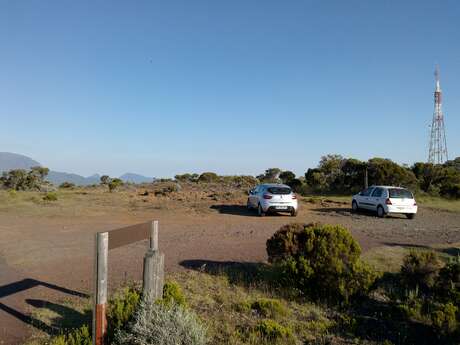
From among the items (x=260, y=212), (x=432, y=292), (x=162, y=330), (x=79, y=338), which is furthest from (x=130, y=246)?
(x=260, y=212)

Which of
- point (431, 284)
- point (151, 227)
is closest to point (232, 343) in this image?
point (151, 227)

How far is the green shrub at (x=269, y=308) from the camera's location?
6012mm

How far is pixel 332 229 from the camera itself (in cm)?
799

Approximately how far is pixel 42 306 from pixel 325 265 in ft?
15.2

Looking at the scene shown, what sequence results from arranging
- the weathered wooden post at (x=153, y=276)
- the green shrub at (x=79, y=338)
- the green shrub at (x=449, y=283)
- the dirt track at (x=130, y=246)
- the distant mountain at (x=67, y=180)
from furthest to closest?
the distant mountain at (x=67, y=180), the dirt track at (x=130, y=246), the green shrub at (x=449, y=283), the weathered wooden post at (x=153, y=276), the green shrub at (x=79, y=338)

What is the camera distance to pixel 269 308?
610 centimetres

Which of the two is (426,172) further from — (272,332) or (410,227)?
(272,332)

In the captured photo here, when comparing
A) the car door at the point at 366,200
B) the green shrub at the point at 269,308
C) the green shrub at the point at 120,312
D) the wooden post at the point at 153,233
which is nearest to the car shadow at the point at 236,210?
the car door at the point at 366,200

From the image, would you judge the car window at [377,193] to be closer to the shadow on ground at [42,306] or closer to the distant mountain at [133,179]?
the shadow on ground at [42,306]

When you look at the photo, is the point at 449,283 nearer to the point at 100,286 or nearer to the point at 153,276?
the point at 153,276

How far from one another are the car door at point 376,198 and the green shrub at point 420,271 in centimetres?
1089

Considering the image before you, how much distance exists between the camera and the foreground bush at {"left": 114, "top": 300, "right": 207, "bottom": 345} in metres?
4.30

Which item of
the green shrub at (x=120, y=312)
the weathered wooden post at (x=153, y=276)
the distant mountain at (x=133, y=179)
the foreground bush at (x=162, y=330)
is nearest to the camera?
the foreground bush at (x=162, y=330)

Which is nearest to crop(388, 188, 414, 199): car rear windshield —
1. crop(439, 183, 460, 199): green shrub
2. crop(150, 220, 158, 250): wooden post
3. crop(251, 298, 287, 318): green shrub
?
crop(439, 183, 460, 199): green shrub
